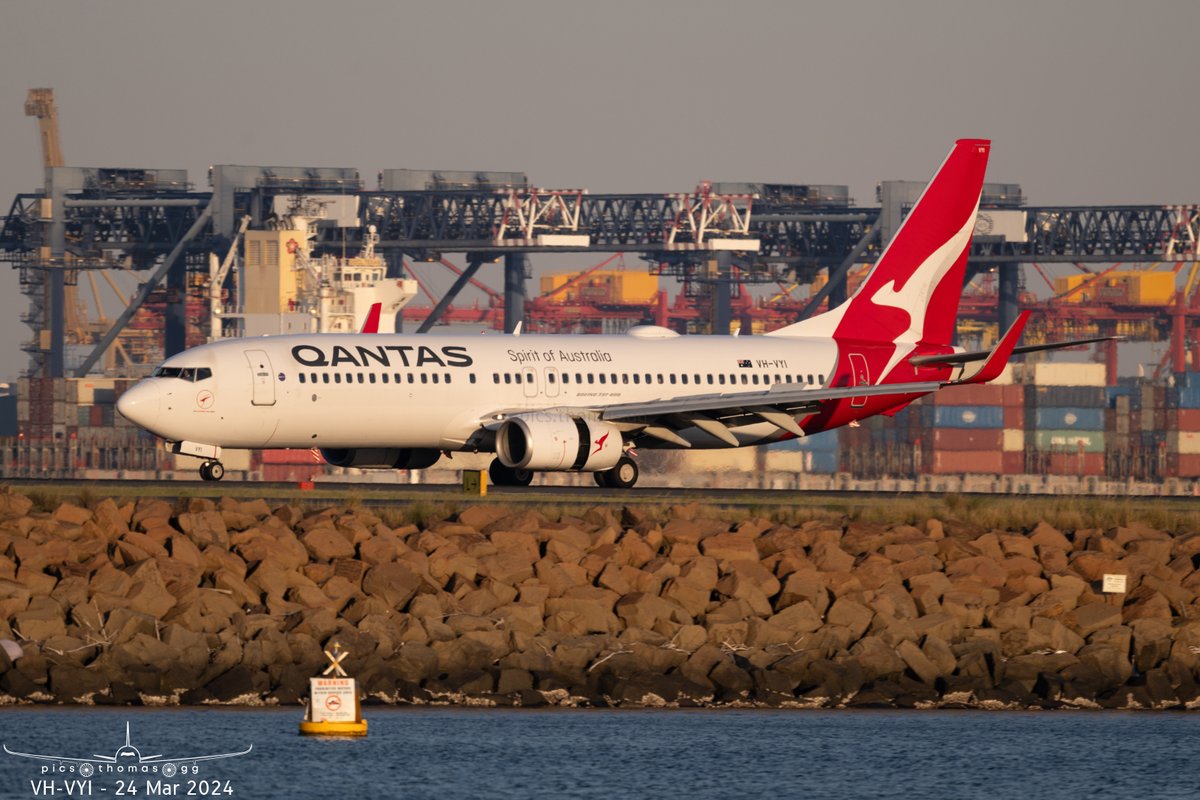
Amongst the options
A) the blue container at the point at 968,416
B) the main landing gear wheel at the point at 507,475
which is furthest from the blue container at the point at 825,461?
the main landing gear wheel at the point at 507,475

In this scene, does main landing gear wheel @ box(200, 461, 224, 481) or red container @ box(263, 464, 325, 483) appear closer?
main landing gear wheel @ box(200, 461, 224, 481)

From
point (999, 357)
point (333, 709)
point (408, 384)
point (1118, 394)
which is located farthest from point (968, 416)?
point (333, 709)

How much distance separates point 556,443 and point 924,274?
1328 cm

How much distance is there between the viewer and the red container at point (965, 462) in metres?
138

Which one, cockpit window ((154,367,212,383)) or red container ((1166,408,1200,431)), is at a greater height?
cockpit window ((154,367,212,383))

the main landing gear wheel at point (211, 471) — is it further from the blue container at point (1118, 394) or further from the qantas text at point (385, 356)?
the blue container at point (1118, 394)

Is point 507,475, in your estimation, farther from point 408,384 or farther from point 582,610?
point 582,610

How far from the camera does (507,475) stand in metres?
47.3

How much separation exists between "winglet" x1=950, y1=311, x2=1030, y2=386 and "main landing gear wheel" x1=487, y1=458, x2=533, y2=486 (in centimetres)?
1018

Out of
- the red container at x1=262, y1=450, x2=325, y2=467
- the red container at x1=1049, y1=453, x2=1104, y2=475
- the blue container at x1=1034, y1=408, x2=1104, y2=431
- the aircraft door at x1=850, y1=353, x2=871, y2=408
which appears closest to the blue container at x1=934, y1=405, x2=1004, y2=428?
the blue container at x1=1034, y1=408, x2=1104, y2=431

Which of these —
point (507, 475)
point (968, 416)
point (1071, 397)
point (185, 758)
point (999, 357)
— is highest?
point (999, 357)

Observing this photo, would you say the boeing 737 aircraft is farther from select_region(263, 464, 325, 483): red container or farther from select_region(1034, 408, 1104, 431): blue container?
select_region(1034, 408, 1104, 431): blue container

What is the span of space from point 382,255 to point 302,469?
39.0 m

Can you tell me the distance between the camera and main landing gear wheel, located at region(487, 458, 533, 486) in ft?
154
